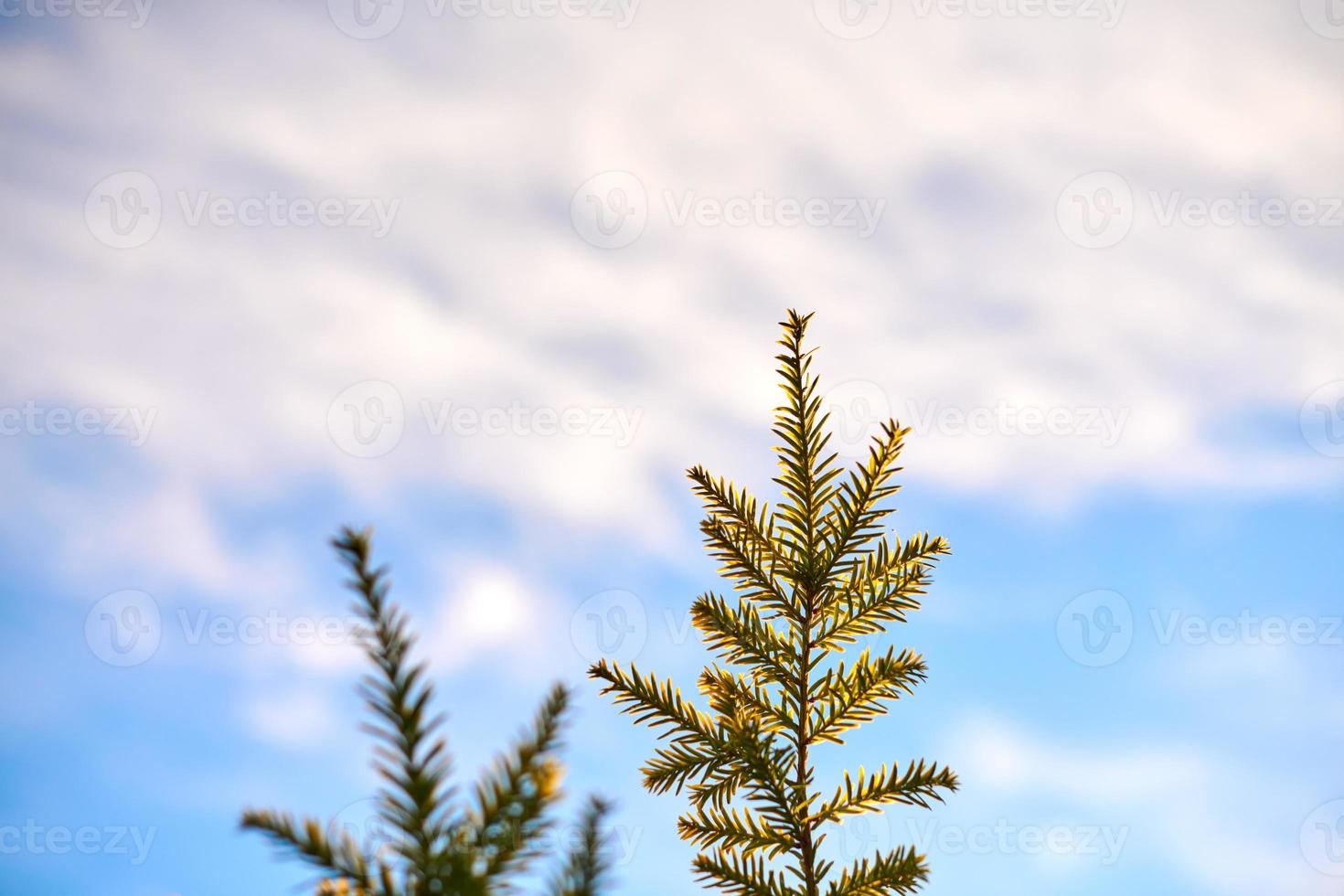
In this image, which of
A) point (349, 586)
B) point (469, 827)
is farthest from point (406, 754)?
point (349, 586)

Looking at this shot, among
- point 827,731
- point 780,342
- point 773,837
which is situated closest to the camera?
Result: point 773,837

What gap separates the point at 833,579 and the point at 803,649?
0.33 metres

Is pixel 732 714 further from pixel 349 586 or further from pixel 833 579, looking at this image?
pixel 349 586

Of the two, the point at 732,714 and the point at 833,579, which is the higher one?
the point at 833,579

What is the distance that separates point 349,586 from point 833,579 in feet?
8.31

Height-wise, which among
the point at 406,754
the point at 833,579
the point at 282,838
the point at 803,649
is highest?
the point at 833,579

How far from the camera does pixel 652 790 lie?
358cm

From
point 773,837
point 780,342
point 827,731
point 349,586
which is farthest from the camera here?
point 780,342

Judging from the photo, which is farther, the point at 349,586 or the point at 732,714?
the point at 732,714

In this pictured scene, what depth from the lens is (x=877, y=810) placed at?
3.38 metres

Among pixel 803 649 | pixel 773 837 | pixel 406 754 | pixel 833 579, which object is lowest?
pixel 406 754

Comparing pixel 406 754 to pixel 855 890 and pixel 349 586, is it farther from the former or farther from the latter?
pixel 855 890

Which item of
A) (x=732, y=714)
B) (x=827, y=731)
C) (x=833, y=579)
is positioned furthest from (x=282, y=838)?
(x=833, y=579)

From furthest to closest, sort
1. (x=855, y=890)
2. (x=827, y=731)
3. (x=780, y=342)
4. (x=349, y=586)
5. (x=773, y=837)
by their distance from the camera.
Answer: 1. (x=780, y=342)
2. (x=827, y=731)
3. (x=773, y=837)
4. (x=855, y=890)
5. (x=349, y=586)
